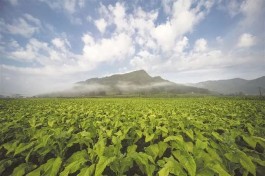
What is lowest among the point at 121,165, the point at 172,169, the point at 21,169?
the point at 21,169

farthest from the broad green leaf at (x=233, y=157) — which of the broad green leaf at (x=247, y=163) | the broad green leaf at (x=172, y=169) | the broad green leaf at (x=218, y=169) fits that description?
the broad green leaf at (x=172, y=169)

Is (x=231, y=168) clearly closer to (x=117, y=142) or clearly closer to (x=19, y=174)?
(x=117, y=142)

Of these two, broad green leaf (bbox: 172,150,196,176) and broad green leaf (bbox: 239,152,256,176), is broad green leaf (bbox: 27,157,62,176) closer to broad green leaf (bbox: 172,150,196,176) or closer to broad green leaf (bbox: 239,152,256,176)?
broad green leaf (bbox: 172,150,196,176)

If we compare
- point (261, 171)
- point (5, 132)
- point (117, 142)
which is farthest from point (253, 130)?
point (5, 132)

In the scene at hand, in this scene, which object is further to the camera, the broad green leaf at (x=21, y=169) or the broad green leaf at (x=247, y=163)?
the broad green leaf at (x=21, y=169)

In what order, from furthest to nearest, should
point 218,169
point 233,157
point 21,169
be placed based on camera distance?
1. point 21,169
2. point 233,157
3. point 218,169

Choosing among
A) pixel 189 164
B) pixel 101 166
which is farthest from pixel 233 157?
pixel 101 166

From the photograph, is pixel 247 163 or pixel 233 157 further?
pixel 233 157

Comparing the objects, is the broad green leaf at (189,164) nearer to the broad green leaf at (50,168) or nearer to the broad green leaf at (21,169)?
the broad green leaf at (50,168)

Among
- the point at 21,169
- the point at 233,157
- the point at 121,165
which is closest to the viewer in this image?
the point at 121,165

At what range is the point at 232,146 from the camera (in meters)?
2.95

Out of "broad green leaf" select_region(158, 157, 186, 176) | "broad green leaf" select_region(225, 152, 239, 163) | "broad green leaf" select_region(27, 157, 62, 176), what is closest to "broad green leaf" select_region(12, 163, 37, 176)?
"broad green leaf" select_region(27, 157, 62, 176)

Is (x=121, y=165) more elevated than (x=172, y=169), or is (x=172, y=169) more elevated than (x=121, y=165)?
(x=172, y=169)

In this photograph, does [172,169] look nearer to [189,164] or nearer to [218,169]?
[189,164]
